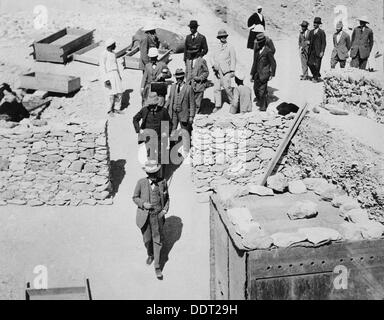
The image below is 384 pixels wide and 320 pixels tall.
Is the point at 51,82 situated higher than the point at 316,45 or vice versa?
the point at 316,45

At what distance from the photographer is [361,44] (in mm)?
13805

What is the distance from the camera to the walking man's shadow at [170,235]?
8.39 metres

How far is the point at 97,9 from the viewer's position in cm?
2080

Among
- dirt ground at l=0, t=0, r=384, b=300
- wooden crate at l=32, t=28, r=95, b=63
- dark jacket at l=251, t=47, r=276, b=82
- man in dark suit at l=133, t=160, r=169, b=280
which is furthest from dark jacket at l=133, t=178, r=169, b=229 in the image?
wooden crate at l=32, t=28, r=95, b=63

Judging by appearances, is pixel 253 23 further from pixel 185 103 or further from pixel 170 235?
pixel 170 235

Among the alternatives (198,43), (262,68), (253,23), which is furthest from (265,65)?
(253,23)

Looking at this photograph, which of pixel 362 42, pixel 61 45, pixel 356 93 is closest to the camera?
pixel 356 93

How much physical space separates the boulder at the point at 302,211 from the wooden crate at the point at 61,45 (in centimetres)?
1137

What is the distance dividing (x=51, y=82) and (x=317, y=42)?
25.1 feet

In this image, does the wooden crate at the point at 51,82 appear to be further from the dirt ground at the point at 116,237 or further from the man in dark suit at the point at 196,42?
the man in dark suit at the point at 196,42

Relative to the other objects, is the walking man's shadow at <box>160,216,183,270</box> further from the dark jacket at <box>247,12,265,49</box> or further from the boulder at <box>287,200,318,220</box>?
the dark jacket at <box>247,12,265,49</box>

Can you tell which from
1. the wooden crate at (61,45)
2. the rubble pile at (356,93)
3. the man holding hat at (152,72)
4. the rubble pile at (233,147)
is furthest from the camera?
the wooden crate at (61,45)

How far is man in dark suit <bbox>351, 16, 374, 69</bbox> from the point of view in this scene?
13734 mm

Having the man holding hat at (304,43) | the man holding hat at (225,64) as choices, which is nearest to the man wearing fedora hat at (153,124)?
the man holding hat at (225,64)
